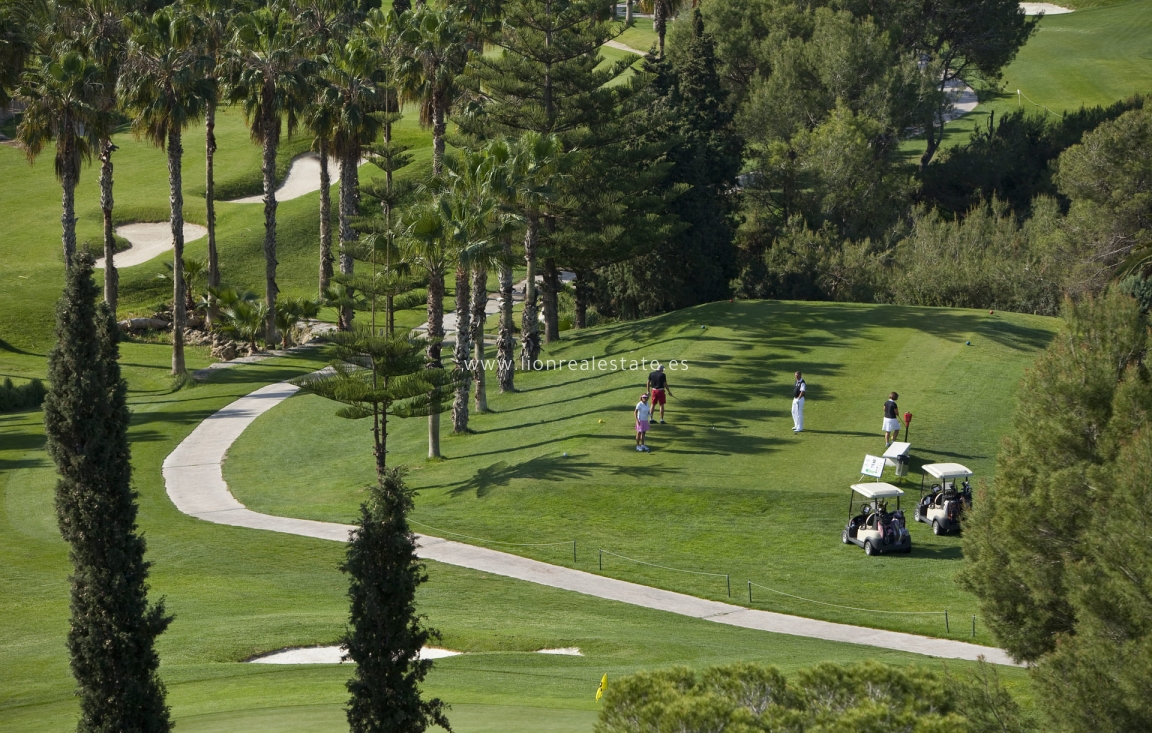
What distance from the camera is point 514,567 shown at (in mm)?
26547

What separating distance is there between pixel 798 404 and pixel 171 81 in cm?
2799

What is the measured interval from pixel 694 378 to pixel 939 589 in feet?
45.3

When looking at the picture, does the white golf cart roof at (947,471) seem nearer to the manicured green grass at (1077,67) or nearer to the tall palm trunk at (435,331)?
the tall palm trunk at (435,331)

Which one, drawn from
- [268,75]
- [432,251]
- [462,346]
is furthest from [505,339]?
[268,75]

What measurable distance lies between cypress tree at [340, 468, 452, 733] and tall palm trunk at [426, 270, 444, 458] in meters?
19.5

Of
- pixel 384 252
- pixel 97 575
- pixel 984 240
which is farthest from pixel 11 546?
pixel 984 240

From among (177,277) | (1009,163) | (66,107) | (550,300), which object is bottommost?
(550,300)

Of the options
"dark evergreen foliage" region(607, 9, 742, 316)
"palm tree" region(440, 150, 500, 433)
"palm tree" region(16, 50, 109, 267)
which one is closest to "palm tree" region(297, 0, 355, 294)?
"palm tree" region(16, 50, 109, 267)

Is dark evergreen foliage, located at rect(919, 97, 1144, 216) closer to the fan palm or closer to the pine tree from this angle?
the fan palm

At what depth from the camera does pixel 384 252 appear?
115 feet

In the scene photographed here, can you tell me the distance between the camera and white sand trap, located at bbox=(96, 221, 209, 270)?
6375 centimetres

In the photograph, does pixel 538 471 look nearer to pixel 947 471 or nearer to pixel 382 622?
pixel 947 471

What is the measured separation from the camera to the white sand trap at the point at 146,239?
63750mm

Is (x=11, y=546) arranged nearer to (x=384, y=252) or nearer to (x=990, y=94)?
(x=384, y=252)
